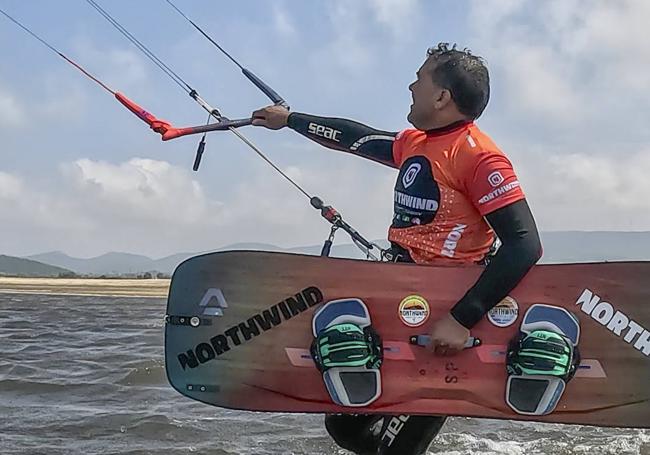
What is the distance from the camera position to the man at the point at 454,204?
3225 mm

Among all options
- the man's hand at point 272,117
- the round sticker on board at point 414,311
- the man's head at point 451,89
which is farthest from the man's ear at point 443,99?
the man's hand at point 272,117

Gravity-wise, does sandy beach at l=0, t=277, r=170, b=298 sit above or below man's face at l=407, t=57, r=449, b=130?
above

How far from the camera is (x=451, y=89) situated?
3.40m

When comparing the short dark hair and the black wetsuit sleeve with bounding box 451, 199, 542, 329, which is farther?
the short dark hair

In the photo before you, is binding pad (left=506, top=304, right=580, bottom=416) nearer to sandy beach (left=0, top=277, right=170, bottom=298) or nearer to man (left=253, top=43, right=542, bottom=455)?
man (left=253, top=43, right=542, bottom=455)

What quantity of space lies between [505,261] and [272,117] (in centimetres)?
150

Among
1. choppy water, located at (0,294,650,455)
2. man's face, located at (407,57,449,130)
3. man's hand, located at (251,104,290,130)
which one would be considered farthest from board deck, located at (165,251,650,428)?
choppy water, located at (0,294,650,455)

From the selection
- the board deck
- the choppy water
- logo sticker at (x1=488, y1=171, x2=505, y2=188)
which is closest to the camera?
logo sticker at (x1=488, y1=171, x2=505, y2=188)

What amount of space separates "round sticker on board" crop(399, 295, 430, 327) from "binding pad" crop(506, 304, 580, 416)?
351 millimetres

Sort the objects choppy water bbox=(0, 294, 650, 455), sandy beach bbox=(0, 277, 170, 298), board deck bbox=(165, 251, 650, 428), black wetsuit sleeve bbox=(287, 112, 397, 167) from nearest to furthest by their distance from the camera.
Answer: board deck bbox=(165, 251, 650, 428) → black wetsuit sleeve bbox=(287, 112, 397, 167) → choppy water bbox=(0, 294, 650, 455) → sandy beach bbox=(0, 277, 170, 298)

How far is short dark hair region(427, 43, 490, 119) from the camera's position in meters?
3.38

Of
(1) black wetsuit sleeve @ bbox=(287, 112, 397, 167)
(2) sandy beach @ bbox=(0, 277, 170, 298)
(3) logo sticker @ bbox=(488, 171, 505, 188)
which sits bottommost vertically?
(3) logo sticker @ bbox=(488, 171, 505, 188)

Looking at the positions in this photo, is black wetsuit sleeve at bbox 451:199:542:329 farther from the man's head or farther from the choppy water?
the choppy water

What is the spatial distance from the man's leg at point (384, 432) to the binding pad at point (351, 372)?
20 centimetres
